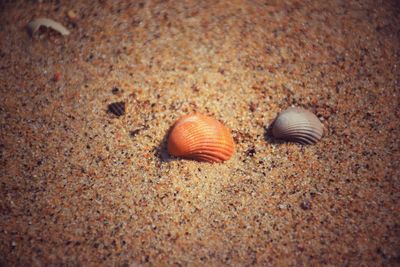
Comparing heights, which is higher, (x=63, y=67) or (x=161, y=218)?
(x=63, y=67)

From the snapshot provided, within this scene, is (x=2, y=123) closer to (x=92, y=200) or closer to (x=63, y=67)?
(x=63, y=67)

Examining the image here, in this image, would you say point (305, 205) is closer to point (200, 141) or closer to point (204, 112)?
point (200, 141)

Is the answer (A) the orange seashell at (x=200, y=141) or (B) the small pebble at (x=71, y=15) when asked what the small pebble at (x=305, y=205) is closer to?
(A) the orange seashell at (x=200, y=141)

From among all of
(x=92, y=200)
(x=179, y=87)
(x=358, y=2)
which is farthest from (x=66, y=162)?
(x=358, y=2)

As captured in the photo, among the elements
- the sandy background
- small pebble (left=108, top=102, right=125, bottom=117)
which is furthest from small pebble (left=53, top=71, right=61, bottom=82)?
small pebble (left=108, top=102, right=125, bottom=117)

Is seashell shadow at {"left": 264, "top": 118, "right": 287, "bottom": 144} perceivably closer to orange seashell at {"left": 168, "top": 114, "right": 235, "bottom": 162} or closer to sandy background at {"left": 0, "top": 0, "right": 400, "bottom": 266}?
sandy background at {"left": 0, "top": 0, "right": 400, "bottom": 266}

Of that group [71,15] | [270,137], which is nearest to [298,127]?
[270,137]
